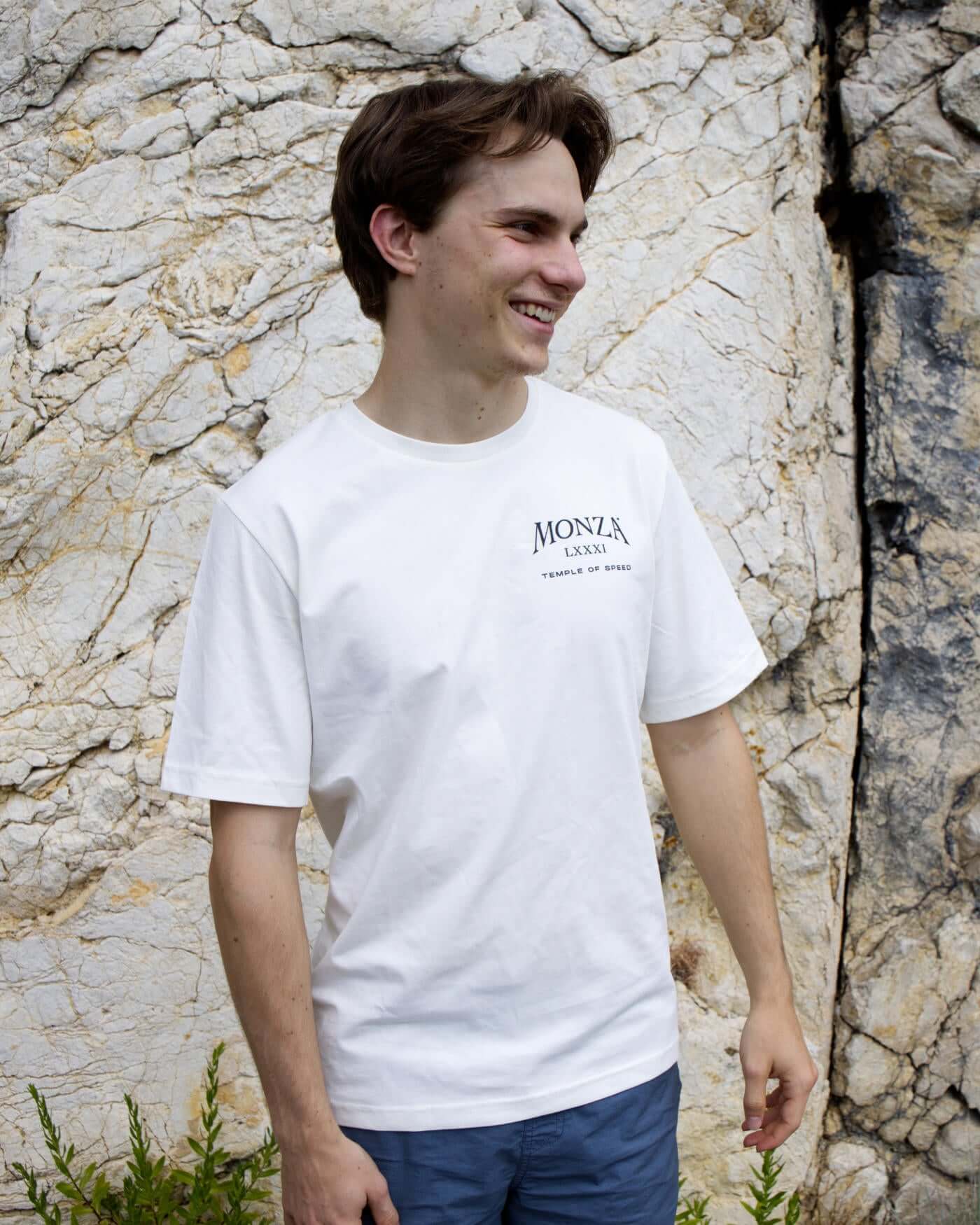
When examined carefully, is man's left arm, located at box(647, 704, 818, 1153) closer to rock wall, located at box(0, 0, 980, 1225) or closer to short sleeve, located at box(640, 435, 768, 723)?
short sleeve, located at box(640, 435, 768, 723)

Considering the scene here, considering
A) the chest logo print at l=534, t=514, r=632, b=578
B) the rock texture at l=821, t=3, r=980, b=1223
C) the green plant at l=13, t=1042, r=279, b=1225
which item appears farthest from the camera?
the rock texture at l=821, t=3, r=980, b=1223

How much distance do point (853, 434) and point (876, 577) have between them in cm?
35

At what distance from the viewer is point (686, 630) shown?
1772 millimetres

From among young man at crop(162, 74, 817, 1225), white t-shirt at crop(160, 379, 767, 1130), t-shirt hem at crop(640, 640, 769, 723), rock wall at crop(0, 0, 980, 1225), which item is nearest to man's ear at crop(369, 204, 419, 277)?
young man at crop(162, 74, 817, 1225)

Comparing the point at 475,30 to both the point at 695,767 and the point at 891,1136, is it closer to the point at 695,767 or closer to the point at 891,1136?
the point at 695,767

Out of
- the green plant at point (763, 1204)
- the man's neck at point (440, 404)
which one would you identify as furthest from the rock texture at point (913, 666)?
the man's neck at point (440, 404)

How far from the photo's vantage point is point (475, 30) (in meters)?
2.66

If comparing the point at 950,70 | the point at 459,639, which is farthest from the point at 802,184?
the point at 459,639

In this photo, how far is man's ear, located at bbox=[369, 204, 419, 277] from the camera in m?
1.70

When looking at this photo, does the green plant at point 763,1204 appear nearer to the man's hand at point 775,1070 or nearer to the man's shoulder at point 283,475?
the man's hand at point 775,1070

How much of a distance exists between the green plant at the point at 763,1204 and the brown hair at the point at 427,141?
163 cm

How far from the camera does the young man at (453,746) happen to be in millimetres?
1527

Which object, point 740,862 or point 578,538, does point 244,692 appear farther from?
point 740,862

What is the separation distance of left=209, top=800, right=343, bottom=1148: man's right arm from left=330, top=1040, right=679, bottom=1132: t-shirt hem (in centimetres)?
5
